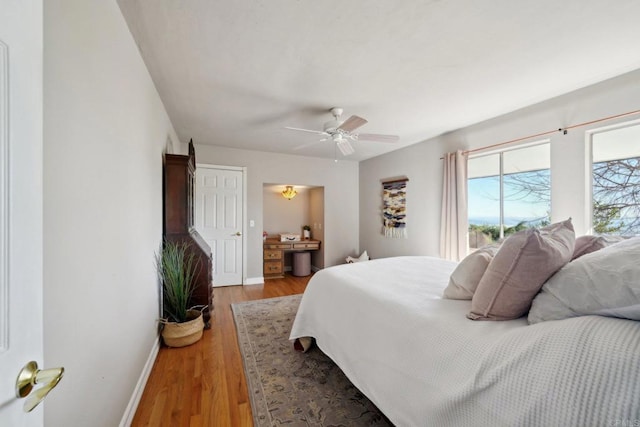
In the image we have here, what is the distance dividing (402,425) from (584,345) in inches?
32.4

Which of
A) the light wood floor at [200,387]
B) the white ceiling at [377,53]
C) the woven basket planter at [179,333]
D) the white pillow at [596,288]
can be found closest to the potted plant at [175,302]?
the woven basket planter at [179,333]

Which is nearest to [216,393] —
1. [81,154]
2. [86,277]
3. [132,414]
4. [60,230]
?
[132,414]

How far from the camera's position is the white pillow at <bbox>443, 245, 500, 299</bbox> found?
54.7 inches

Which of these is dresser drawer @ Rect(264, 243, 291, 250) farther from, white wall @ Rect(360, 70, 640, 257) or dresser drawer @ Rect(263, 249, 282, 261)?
white wall @ Rect(360, 70, 640, 257)

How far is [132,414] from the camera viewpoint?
153cm

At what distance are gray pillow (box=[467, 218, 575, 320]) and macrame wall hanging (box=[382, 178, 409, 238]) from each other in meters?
3.13

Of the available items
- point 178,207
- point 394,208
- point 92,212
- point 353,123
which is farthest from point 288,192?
point 92,212

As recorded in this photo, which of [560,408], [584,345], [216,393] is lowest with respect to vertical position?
[216,393]

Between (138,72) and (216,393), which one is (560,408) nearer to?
(216,393)


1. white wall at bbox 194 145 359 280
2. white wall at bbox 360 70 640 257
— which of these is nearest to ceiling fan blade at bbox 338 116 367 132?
white wall at bbox 360 70 640 257

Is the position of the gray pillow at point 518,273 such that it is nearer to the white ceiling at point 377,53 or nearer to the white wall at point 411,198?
the white ceiling at point 377,53

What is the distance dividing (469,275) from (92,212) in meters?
1.92

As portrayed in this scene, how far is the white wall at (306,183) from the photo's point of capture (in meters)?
4.49

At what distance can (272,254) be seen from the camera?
4965 mm
